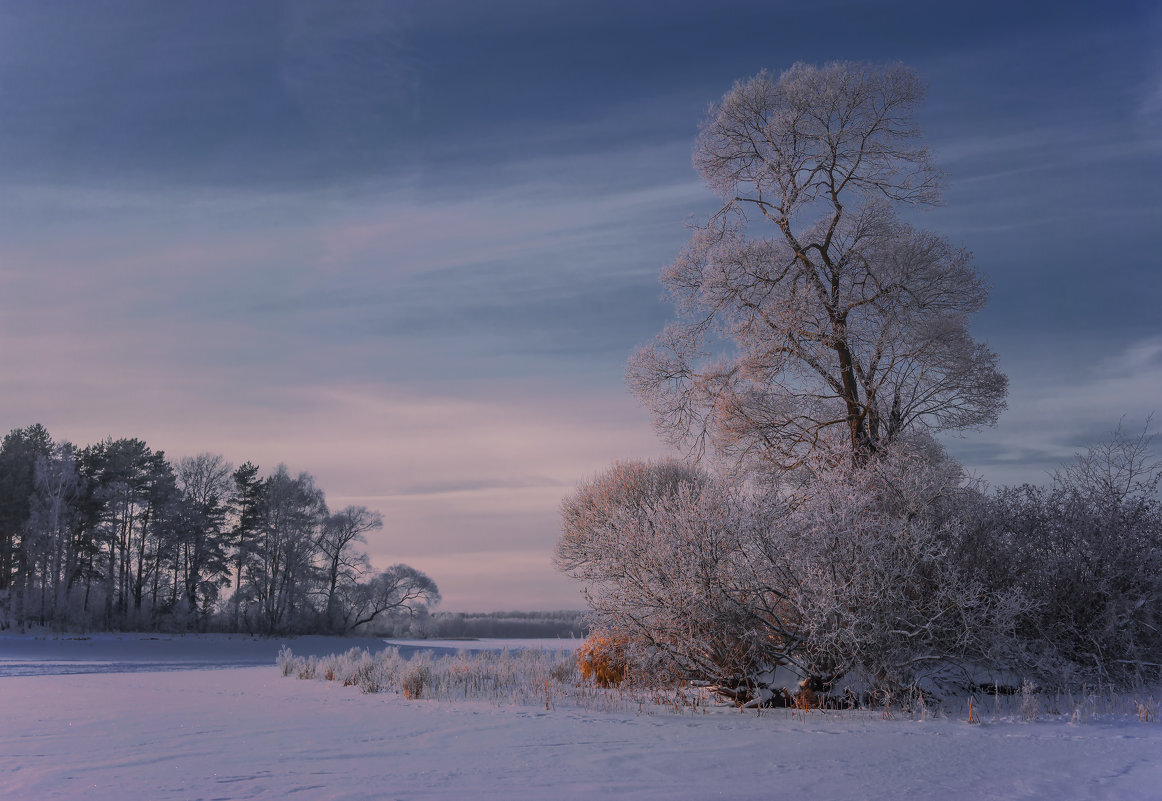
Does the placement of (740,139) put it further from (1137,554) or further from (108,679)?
(108,679)

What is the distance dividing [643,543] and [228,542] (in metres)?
38.3

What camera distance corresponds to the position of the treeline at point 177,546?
129 feet

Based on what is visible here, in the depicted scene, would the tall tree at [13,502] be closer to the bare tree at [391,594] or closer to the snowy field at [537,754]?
the bare tree at [391,594]

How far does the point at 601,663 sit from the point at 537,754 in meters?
6.54

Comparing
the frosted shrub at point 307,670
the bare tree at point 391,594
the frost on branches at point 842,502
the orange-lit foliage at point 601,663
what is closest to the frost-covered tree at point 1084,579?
the frost on branches at point 842,502

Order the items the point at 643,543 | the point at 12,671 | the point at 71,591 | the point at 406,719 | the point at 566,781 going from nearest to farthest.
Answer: the point at 566,781 < the point at 406,719 < the point at 643,543 < the point at 12,671 < the point at 71,591

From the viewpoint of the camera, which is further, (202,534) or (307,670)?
(202,534)

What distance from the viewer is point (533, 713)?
31.1 feet

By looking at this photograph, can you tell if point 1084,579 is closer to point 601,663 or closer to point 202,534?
point 601,663

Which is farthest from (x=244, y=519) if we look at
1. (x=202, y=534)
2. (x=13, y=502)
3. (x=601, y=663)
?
(x=601, y=663)

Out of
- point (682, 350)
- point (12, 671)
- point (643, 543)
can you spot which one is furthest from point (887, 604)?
point (12, 671)

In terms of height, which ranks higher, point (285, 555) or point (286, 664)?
point (285, 555)

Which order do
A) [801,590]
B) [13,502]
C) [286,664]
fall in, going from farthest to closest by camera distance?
[13,502]
[286,664]
[801,590]

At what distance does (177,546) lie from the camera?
41.2 m
